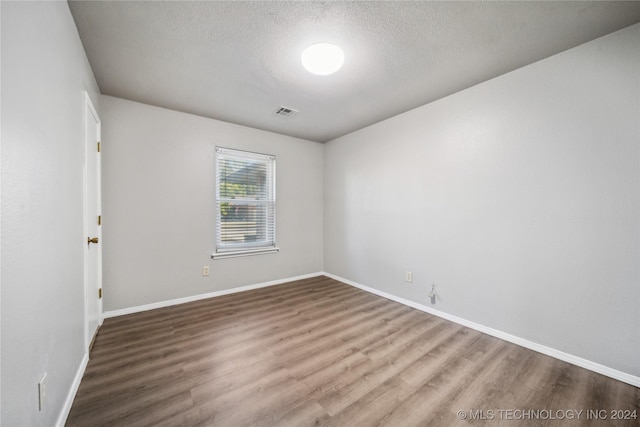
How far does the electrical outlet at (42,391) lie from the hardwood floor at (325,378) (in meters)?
0.40

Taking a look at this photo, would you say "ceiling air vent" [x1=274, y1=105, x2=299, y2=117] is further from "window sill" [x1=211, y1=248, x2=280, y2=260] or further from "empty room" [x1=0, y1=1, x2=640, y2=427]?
"window sill" [x1=211, y1=248, x2=280, y2=260]

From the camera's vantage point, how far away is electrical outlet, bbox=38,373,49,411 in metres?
1.08

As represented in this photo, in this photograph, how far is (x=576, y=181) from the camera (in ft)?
6.31

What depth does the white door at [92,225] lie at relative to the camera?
6.28ft

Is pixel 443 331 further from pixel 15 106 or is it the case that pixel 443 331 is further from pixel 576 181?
pixel 15 106

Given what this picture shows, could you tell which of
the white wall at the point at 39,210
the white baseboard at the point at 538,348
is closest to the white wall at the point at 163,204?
the white wall at the point at 39,210

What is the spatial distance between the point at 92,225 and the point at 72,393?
1.33 m

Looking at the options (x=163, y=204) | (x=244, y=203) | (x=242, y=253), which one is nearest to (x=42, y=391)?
(x=163, y=204)

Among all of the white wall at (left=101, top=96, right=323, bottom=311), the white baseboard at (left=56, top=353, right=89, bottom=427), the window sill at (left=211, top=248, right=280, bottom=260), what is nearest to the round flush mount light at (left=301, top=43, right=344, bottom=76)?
the white wall at (left=101, top=96, right=323, bottom=311)

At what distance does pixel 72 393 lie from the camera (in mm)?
1525

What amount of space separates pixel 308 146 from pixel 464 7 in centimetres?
301

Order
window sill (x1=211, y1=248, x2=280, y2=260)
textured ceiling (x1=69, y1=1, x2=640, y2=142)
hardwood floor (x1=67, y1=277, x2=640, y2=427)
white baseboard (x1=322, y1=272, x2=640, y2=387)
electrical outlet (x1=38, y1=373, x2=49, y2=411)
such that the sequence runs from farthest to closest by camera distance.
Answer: window sill (x1=211, y1=248, x2=280, y2=260) → white baseboard (x1=322, y1=272, x2=640, y2=387) → textured ceiling (x1=69, y1=1, x2=640, y2=142) → hardwood floor (x1=67, y1=277, x2=640, y2=427) → electrical outlet (x1=38, y1=373, x2=49, y2=411)

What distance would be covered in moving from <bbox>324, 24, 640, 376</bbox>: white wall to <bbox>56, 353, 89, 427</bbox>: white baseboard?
3.11 meters

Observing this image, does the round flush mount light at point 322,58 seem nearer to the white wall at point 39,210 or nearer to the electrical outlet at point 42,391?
the white wall at point 39,210
